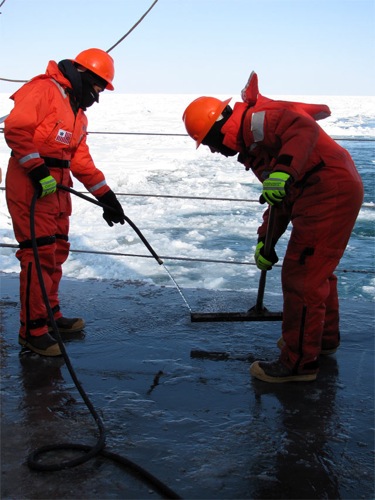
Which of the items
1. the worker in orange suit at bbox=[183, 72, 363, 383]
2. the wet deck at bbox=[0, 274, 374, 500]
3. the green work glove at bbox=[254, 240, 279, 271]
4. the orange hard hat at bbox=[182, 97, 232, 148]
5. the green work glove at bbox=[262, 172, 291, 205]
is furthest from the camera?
the green work glove at bbox=[254, 240, 279, 271]

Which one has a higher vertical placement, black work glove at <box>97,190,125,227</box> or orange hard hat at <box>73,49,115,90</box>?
orange hard hat at <box>73,49,115,90</box>

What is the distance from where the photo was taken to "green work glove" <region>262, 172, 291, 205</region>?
227 centimetres

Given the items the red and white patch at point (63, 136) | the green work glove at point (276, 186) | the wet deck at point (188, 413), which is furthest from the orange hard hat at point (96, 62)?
the wet deck at point (188, 413)

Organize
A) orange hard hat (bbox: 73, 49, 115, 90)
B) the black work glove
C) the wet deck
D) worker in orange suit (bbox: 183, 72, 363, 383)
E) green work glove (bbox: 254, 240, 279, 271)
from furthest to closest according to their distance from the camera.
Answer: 1. the black work glove
2. orange hard hat (bbox: 73, 49, 115, 90)
3. green work glove (bbox: 254, 240, 279, 271)
4. worker in orange suit (bbox: 183, 72, 363, 383)
5. the wet deck

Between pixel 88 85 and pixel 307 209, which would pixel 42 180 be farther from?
pixel 307 209

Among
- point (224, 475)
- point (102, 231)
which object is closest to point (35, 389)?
point (224, 475)

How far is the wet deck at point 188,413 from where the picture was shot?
5.93ft

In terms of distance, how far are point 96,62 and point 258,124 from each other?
0.96 m

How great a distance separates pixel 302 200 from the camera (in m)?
2.50

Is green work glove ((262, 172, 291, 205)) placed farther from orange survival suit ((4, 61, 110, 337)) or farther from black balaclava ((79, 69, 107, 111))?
black balaclava ((79, 69, 107, 111))

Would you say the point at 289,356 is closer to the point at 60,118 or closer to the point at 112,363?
the point at 112,363

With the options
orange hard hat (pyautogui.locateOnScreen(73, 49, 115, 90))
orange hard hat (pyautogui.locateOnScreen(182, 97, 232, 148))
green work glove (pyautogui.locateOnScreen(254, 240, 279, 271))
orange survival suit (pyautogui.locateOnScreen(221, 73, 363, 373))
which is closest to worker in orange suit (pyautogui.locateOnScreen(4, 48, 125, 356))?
orange hard hat (pyautogui.locateOnScreen(73, 49, 115, 90))

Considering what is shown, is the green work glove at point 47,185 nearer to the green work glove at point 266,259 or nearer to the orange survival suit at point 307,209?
the orange survival suit at point 307,209

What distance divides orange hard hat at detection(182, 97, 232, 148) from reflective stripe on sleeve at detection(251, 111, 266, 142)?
8.4 inches
